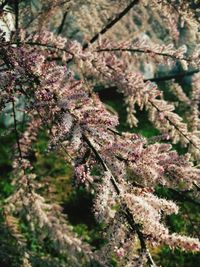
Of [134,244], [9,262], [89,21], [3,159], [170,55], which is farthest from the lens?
[3,159]

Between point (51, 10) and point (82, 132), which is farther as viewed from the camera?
point (51, 10)

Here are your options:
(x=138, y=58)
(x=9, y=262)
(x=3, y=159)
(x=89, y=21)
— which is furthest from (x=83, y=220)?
(x=138, y=58)

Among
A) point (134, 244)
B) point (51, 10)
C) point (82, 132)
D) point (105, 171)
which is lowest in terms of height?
point (134, 244)

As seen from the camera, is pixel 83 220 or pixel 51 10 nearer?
pixel 51 10

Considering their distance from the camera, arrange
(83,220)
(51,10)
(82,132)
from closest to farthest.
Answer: (82,132) → (51,10) → (83,220)

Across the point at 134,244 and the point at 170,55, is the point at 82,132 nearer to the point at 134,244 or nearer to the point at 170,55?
the point at 134,244

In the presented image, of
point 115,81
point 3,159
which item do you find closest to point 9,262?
point 115,81

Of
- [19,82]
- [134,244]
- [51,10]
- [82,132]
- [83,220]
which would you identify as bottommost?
[83,220]

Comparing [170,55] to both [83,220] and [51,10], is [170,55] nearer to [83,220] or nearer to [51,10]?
[51,10]

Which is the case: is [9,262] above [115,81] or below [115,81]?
below
